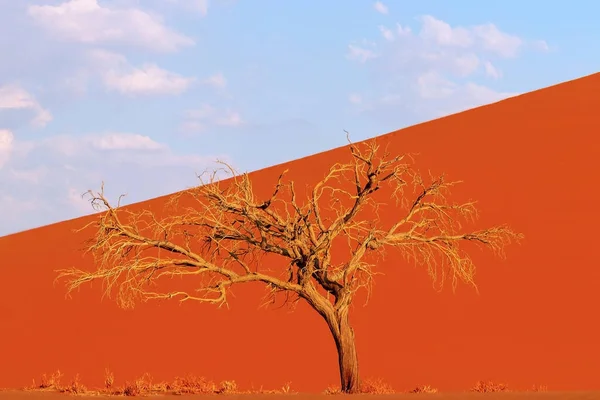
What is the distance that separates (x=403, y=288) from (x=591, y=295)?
5231mm

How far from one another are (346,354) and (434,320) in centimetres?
770

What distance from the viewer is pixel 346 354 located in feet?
52.4

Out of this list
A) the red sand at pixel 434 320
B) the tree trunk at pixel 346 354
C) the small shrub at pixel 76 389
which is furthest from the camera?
the red sand at pixel 434 320

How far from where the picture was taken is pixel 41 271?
36.0m

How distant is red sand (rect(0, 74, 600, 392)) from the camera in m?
20.5

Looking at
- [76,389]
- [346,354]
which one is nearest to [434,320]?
[346,354]

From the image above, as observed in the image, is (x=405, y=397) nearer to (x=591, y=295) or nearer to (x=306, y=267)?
(x=306, y=267)

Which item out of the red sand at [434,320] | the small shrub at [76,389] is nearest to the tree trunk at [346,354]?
the red sand at [434,320]

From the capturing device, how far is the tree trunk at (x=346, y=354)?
15820mm

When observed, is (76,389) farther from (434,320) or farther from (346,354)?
(434,320)

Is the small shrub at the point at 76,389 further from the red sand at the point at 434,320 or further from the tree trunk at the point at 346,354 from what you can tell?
the red sand at the point at 434,320

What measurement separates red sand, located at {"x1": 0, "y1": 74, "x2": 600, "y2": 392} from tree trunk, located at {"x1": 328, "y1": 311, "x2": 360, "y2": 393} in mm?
2637

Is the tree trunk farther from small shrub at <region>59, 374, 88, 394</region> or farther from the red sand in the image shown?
small shrub at <region>59, 374, 88, 394</region>

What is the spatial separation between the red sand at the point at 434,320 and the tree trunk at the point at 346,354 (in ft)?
8.65
